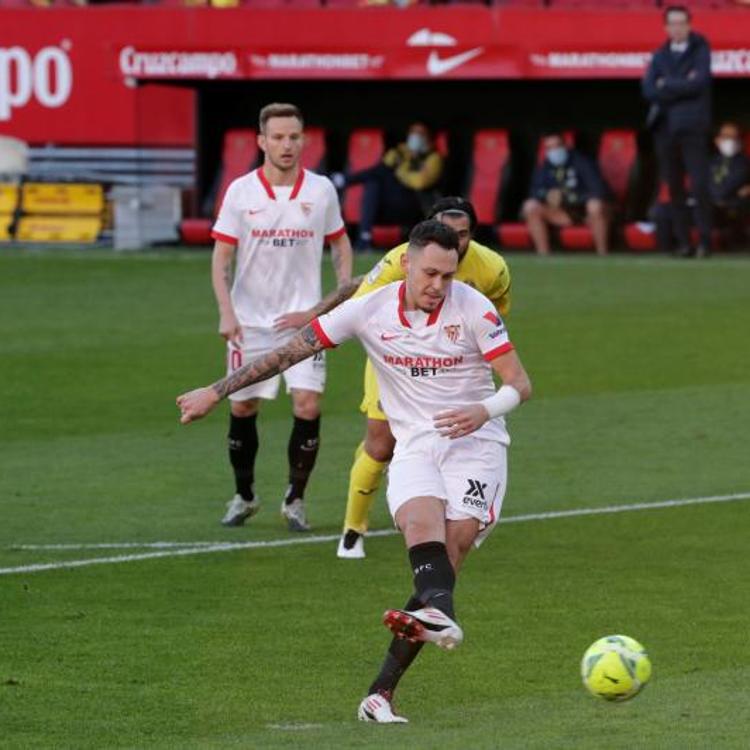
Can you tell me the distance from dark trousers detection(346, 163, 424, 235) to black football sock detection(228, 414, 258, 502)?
14321 mm

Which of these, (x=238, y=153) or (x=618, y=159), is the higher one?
(x=618, y=159)

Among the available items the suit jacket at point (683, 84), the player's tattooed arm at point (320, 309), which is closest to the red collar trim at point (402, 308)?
the player's tattooed arm at point (320, 309)

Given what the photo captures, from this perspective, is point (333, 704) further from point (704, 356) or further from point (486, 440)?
point (704, 356)

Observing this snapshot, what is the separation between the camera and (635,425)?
15.6m

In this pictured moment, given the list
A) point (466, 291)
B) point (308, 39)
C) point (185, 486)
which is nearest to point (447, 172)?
point (308, 39)

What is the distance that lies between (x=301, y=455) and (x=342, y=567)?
116 centimetres

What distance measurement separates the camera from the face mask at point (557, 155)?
85.8 feet

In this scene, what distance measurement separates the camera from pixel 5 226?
2819cm

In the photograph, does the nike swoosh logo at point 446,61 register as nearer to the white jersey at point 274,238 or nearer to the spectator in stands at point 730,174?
the spectator in stands at point 730,174

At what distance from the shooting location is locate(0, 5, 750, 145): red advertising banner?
26281 mm

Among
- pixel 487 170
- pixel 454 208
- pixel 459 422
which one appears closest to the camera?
pixel 459 422

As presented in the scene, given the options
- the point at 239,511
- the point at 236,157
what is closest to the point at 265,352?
the point at 239,511

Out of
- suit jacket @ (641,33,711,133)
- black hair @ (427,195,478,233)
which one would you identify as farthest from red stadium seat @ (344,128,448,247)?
black hair @ (427,195,478,233)

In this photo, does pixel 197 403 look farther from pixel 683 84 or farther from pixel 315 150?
pixel 315 150
